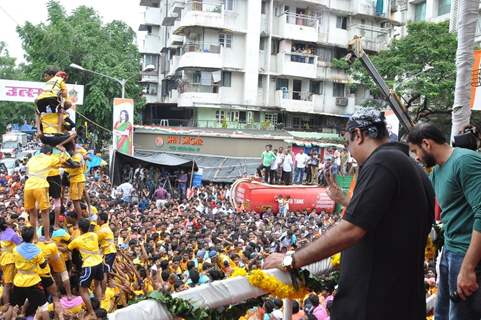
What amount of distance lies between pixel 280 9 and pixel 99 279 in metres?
30.0

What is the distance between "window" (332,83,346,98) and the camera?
1423 inches

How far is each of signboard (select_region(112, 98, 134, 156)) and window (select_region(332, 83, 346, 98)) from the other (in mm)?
18617

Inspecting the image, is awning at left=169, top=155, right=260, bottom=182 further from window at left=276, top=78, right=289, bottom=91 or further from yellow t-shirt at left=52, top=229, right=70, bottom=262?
yellow t-shirt at left=52, top=229, right=70, bottom=262

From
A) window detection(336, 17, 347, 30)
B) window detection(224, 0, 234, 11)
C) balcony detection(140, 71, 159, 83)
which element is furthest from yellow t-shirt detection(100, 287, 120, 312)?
balcony detection(140, 71, 159, 83)

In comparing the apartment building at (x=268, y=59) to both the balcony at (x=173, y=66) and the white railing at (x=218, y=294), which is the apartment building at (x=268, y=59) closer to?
the balcony at (x=173, y=66)

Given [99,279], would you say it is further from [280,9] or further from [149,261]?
[280,9]

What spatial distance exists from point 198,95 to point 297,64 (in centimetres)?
700

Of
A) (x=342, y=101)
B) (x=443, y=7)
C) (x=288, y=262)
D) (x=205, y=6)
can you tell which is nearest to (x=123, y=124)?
(x=205, y=6)

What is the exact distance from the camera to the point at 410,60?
1035 inches

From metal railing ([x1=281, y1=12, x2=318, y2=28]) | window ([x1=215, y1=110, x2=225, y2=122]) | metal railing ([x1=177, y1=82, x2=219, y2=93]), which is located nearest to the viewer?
metal railing ([x1=177, y1=82, x2=219, y2=93])

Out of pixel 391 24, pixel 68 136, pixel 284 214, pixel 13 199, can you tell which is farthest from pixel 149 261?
pixel 391 24

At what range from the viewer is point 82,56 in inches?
1252

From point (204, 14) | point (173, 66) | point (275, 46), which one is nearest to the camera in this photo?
point (204, 14)

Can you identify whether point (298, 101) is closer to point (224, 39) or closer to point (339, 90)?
point (339, 90)
